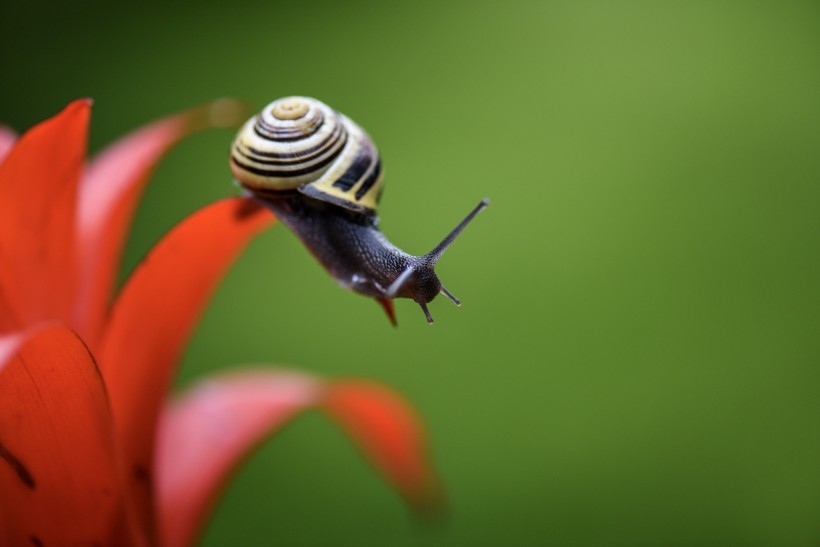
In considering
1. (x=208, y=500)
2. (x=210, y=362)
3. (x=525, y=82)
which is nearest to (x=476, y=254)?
(x=525, y=82)

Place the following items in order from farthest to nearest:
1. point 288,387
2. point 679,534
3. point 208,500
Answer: point 679,534 → point 288,387 → point 208,500

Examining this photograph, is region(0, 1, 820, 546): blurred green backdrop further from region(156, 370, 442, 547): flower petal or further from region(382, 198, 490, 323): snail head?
region(382, 198, 490, 323): snail head

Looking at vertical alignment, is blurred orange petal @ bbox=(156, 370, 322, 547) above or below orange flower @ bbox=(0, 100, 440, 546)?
below

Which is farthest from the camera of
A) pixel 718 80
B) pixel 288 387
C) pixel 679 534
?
pixel 718 80

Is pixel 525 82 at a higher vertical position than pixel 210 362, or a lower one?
higher

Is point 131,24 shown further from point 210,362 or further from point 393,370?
point 393,370

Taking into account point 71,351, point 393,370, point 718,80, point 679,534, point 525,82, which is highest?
point 718,80

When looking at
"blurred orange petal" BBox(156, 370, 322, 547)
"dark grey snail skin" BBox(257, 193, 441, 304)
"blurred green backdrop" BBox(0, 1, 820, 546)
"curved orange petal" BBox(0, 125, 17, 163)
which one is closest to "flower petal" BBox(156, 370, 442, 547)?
"blurred orange petal" BBox(156, 370, 322, 547)

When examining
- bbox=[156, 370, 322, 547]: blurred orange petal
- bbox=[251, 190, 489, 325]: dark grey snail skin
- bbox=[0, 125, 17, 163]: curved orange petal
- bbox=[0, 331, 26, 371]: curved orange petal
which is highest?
bbox=[251, 190, 489, 325]: dark grey snail skin

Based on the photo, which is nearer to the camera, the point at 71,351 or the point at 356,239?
the point at 71,351
